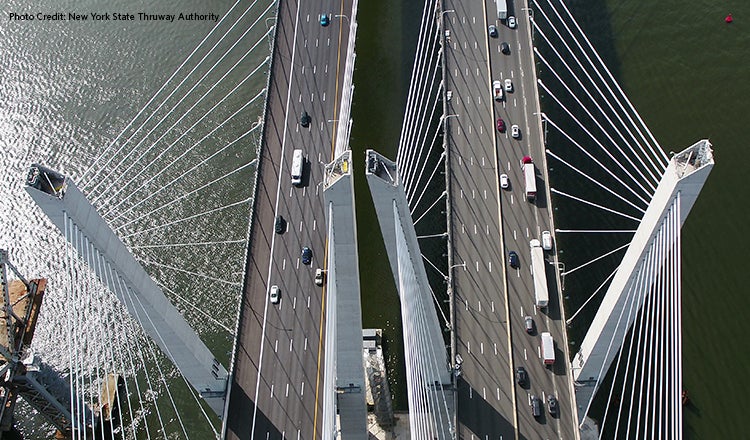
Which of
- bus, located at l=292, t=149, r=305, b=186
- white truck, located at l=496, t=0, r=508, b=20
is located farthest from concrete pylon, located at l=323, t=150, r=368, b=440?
white truck, located at l=496, t=0, r=508, b=20

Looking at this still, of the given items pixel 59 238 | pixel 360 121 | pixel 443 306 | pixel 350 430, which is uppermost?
pixel 360 121

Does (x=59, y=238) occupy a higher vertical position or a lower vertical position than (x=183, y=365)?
higher

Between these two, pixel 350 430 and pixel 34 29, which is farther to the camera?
pixel 34 29

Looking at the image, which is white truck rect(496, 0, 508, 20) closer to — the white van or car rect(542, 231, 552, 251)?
car rect(542, 231, 552, 251)

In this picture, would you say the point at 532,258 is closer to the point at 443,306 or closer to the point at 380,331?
the point at 443,306

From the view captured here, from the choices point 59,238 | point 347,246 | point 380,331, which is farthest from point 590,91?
point 59,238

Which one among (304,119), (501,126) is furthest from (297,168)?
(501,126)

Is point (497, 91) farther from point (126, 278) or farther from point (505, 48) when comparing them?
point (126, 278)
